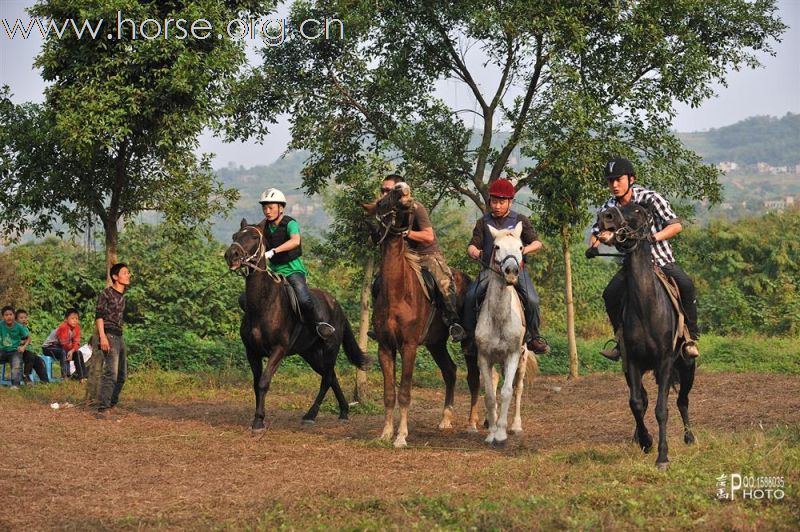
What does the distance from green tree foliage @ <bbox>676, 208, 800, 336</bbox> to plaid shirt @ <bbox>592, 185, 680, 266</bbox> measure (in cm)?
1670

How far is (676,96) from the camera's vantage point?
16.7m

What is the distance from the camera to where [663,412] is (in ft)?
30.3

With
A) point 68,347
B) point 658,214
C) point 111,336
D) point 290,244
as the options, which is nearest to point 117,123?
point 111,336

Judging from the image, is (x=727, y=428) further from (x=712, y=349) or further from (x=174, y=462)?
(x=712, y=349)

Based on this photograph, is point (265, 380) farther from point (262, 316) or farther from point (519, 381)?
point (519, 381)

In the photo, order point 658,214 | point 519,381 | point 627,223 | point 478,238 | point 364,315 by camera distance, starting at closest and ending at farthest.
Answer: point 627,223
point 658,214
point 478,238
point 519,381
point 364,315

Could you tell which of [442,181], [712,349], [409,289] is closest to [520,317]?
[409,289]

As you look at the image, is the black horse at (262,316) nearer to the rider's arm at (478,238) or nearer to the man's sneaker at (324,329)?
the man's sneaker at (324,329)

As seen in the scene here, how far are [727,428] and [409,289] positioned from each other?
4.54 meters

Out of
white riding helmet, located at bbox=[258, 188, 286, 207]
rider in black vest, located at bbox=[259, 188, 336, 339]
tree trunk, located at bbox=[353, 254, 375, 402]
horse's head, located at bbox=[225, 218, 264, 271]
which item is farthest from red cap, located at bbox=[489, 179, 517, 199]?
tree trunk, located at bbox=[353, 254, 375, 402]

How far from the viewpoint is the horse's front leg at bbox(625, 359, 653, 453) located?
950 centimetres

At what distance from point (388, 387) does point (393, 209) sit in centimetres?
222

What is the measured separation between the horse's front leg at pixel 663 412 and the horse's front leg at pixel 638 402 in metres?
0.21

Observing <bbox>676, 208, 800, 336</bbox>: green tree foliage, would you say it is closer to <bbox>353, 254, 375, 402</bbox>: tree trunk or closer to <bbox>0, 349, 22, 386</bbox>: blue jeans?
<bbox>353, 254, 375, 402</bbox>: tree trunk
